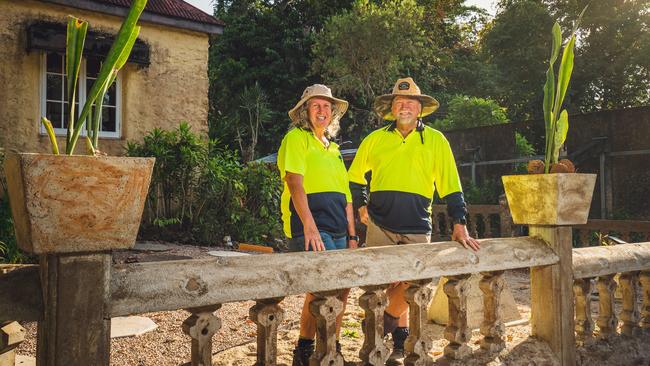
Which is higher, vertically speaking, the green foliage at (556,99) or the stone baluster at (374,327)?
the green foliage at (556,99)

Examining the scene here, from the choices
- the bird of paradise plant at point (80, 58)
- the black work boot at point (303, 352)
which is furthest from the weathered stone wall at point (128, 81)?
the bird of paradise plant at point (80, 58)

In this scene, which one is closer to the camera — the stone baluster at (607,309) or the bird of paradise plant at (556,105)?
the bird of paradise plant at (556,105)

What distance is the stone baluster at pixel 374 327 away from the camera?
7.32 ft

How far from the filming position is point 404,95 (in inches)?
132

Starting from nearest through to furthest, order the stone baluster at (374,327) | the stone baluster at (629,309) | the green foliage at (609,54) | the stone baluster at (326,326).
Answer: the stone baluster at (326,326) → the stone baluster at (374,327) → the stone baluster at (629,309) → the green foliage at (609,54)

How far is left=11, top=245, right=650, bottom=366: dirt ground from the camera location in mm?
2680

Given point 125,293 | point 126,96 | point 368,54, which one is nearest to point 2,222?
point 126,96

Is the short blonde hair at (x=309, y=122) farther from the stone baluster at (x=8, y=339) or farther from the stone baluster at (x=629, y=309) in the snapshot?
the stone baluster at (x=629, y=309)

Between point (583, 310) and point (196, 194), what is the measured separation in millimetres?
7284

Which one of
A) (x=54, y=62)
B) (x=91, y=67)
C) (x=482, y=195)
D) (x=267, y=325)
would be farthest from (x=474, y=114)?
(x=267, y=325)

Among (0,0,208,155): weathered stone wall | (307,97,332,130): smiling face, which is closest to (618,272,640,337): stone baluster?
(307,97,332,130): smiling face

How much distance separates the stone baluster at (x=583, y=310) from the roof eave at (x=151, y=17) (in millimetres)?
7858

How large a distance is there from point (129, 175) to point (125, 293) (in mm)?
391

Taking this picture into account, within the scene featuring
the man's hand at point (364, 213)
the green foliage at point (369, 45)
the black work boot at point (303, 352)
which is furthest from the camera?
the green foliage at point (369, 45)
